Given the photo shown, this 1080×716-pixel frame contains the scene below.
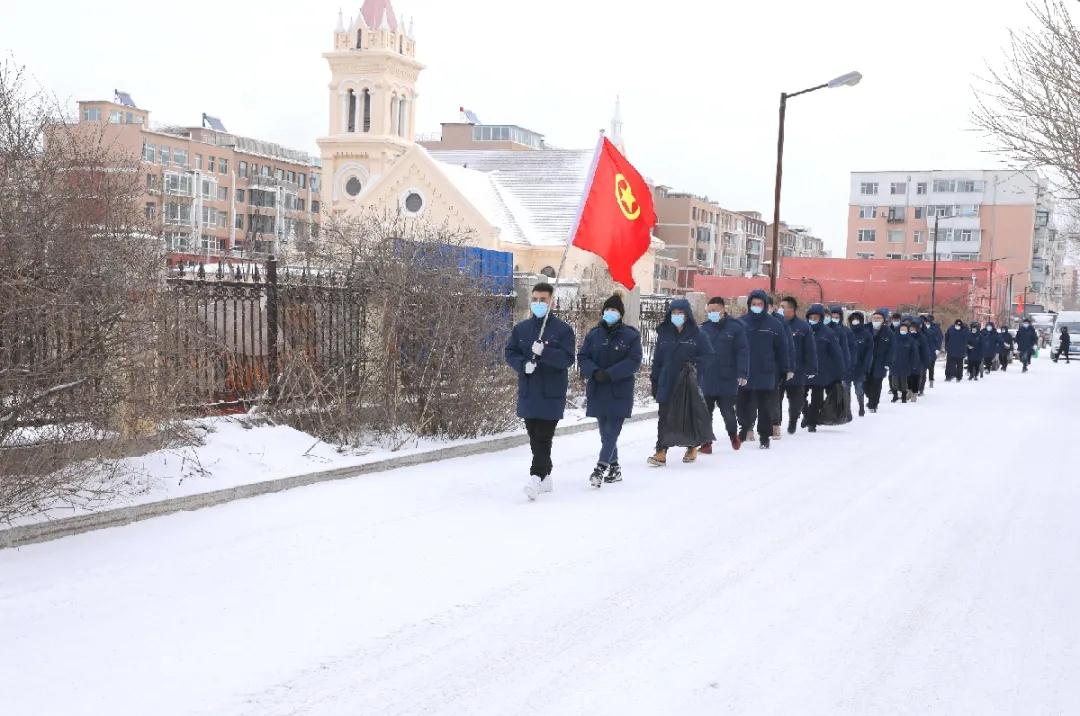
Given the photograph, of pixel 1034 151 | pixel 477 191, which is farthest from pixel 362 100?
pixel 1034 151

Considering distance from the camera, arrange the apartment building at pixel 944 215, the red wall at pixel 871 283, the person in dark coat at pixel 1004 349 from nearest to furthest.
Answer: the person in dark coat at pixel 1004 349 < the red wall at pixel 871 283 < the apartment building at pixel 944 215

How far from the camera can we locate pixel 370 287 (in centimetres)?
1299

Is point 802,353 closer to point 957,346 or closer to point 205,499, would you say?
point 205,499

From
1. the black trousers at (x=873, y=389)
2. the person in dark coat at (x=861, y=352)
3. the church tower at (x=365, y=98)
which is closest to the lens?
the person in dark coat at (x=861, y=352)

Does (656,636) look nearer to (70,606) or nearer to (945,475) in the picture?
(70,606)

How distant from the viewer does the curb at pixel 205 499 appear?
759 cm

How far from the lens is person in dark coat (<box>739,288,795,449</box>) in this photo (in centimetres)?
1459

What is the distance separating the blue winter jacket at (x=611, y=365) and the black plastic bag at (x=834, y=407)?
7.31m

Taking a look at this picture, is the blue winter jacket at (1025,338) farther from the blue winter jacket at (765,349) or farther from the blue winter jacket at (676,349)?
the blue winter jacket at (676,349)

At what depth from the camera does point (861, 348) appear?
65.8 feet

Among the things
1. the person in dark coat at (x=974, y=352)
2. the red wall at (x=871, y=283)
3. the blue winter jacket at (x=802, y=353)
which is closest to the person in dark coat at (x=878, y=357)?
the blue winter jacket at (x=802, y=353)

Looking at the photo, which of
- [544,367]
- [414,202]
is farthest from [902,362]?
[414,202]

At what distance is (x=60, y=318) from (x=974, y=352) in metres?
30.6

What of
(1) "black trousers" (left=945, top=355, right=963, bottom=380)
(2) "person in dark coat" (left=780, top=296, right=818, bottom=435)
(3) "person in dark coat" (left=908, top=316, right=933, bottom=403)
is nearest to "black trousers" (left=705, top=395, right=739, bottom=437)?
(2) "person in dark coat" (left=780, top=296, right=818, bottom=435)
